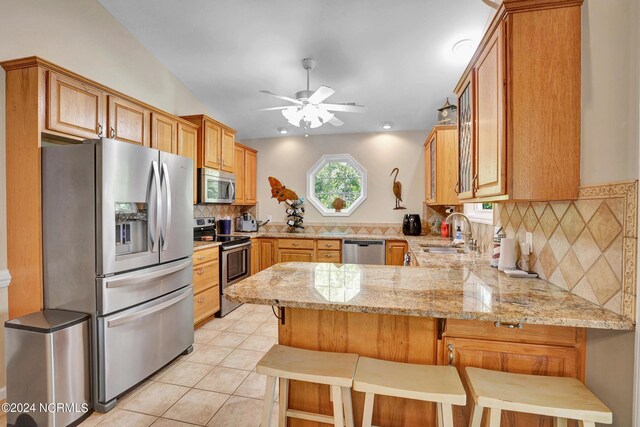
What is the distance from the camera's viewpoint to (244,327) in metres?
3.35

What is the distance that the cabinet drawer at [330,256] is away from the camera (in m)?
4.48

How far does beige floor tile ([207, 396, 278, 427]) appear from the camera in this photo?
6.07 feet

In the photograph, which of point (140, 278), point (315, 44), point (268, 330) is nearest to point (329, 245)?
point (268, 330)

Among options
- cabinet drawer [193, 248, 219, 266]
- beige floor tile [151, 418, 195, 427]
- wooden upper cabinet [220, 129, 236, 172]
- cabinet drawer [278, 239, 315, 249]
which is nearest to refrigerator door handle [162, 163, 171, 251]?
cabinet drawer [193, 248, 219, 266]

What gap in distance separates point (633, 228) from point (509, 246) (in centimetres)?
83

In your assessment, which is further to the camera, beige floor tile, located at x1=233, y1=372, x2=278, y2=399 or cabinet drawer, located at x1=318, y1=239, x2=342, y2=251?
cabinet drawer, located at x1=318, y1=239, x2=342, y2=251

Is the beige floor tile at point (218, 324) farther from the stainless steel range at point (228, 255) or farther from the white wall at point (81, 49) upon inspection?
the white wall at point (81, 49)

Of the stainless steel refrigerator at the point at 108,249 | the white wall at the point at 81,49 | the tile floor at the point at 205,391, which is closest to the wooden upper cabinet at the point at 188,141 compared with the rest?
the white wall at the point at 81,49

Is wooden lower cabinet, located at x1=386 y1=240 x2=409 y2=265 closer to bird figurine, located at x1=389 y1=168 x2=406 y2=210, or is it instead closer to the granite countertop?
bird figurine, located at x1=389 y1=168 x2=406 y2=210

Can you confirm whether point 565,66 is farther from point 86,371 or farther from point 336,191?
point 336,191

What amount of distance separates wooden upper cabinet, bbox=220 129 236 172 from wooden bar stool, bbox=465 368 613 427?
3.72 meters

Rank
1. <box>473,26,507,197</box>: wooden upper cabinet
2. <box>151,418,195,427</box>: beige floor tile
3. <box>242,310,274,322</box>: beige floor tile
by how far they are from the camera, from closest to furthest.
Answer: <box>473,26,507,197</box>: wooden upper cabinet → <box>151,418,195,427</box>: beige floor tile → <box>242,310,274,322</box>: beige floor tile

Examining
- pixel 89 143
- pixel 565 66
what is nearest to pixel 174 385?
pixel 89 143

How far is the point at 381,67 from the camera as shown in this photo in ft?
10.9
